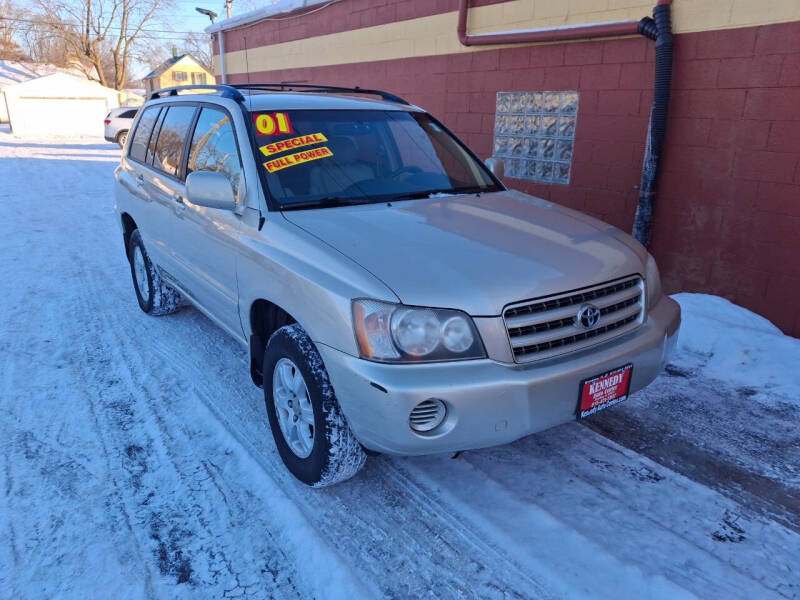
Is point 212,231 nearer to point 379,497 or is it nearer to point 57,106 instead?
point 379,497

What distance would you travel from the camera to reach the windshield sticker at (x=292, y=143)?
320 cm

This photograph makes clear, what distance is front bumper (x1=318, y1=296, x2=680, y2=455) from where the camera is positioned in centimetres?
222

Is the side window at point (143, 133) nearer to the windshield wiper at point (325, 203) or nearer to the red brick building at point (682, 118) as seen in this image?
the windshield wiper at point (325, 203)

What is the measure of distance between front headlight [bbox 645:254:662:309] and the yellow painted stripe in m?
3.02

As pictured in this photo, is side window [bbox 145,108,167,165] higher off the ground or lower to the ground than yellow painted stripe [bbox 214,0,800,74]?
lower

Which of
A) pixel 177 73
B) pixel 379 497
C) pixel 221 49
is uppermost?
pixel 177 73

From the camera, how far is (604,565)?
92.4 inches

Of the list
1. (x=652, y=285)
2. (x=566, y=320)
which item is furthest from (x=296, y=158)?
(x=652, y=285)

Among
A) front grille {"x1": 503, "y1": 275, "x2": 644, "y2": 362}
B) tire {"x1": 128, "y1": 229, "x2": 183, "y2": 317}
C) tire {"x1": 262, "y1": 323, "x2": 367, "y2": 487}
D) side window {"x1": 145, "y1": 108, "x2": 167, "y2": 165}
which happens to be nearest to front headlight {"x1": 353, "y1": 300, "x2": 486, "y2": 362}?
front grille {"x1": 503, "y1": 275, "x2": 644, "y2": 362}

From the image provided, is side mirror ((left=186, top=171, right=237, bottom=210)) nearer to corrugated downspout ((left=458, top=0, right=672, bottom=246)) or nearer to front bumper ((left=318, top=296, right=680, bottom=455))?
front bumper ((left=318, top=296, right=680, bottom=455))

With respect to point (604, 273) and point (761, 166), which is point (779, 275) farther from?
point (604, 273)

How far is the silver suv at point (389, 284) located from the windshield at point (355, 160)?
0.01 meters

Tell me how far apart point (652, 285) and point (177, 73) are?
194 ft

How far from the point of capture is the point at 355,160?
341cm
